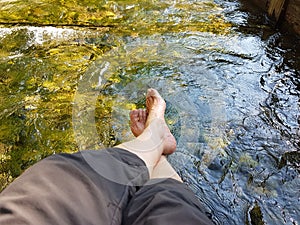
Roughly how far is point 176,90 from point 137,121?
1.56 feet

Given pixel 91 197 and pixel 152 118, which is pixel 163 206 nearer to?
pixel 91 197

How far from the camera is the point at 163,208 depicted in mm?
881

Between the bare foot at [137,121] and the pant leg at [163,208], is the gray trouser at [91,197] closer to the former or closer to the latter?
the pant leg at [163,208]

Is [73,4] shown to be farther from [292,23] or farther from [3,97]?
[292,23]

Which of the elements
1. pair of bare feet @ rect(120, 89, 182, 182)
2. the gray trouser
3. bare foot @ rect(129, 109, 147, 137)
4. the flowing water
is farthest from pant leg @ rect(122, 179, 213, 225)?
bare foot @ rect(129, 109, 147, 137)

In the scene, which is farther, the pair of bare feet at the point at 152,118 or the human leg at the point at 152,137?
the pair of bare feet at the point at 152,118

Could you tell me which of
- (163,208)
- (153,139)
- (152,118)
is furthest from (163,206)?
(152,118)

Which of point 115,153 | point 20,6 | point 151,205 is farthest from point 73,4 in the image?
point 151,205

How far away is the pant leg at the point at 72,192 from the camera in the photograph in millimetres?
757

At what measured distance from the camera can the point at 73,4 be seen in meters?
3.22

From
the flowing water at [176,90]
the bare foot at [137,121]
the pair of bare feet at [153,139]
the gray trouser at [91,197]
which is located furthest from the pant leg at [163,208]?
the bare foot at [137,121]

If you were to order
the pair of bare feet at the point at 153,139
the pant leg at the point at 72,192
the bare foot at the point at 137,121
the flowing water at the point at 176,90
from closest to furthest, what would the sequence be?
1. the pant leg at the point at 72,192
2. the pair of bare feet at the point at 153,139
3. the flowing water at the point at 176,90
4. the bare foot at the point at 137,121

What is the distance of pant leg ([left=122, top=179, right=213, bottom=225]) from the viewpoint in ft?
2.74

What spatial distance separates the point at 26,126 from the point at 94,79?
24.6 inches
